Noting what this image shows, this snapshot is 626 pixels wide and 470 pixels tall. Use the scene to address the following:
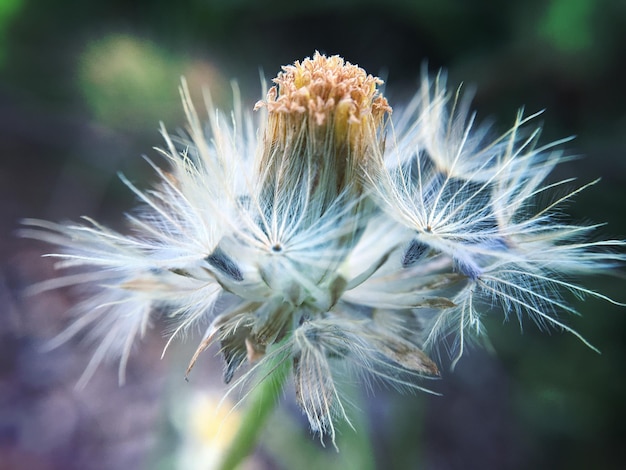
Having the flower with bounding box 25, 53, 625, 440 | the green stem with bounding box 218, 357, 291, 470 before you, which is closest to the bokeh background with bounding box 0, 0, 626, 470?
the green stem with bounding box 218, 357, 291, 470

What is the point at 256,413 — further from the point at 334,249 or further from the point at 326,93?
the point at 326,93

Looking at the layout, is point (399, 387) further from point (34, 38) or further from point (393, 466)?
point (34, 38)

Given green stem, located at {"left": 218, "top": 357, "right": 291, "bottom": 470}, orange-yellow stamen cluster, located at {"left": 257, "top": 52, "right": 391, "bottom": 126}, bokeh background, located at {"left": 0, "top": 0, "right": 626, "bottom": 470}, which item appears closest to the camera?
orange-yellow stamen cluster, located at {"left": 257, "top": 52, "right": 391, "bottom": 126}

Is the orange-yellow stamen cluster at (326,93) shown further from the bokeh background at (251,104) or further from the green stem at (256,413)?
the bokeh background at (251,104)

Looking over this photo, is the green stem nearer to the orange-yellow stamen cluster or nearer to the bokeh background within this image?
the orange-yellow stamen cluster

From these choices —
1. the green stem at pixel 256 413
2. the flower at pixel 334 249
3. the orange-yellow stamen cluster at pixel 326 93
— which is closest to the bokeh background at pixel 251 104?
the green stem at pixel 256 413

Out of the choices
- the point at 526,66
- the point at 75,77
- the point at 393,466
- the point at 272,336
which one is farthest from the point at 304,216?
the point at 75,77
